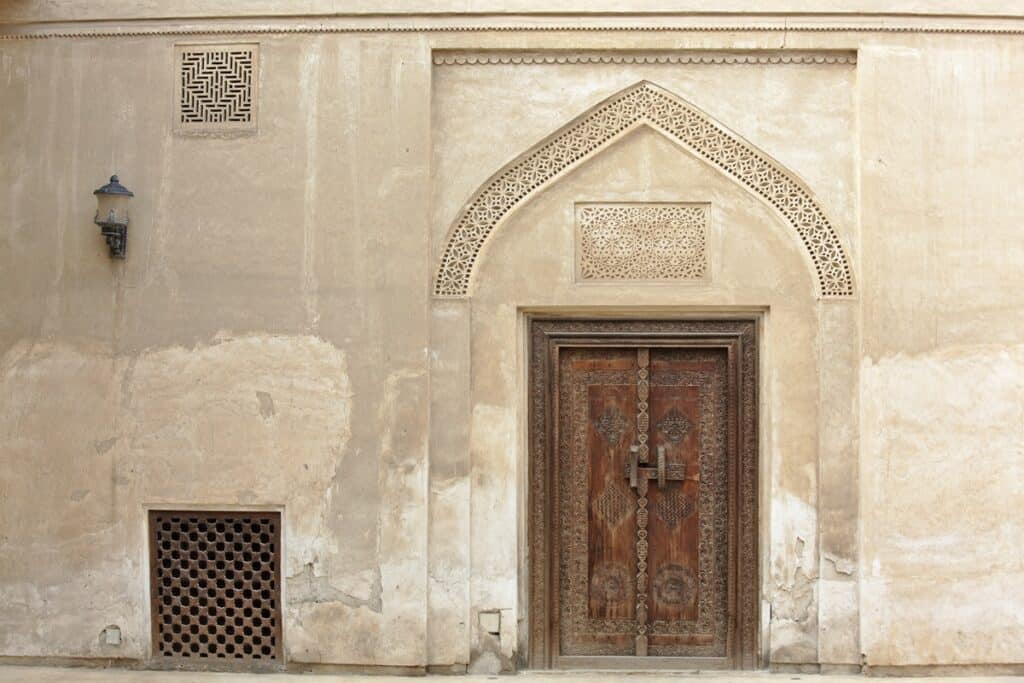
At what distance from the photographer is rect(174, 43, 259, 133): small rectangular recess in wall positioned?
5.47 m

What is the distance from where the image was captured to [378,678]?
5328mm

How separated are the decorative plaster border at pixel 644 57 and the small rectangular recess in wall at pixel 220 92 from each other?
89 cm

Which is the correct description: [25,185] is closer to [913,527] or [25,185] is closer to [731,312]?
[731,312]

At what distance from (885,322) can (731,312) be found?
69cm

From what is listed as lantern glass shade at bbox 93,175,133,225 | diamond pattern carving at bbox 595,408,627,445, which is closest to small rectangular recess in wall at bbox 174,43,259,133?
lantern glass shade at bbox 93,175,133,225

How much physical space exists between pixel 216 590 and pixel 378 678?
0.87 meters

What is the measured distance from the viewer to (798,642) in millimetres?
5383

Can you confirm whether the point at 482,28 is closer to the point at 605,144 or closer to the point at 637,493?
the point at 605,144

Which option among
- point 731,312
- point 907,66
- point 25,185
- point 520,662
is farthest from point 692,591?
point 25,185

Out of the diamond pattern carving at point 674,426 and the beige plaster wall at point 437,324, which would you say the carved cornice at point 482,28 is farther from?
the diamond pattern carving at point 674,426

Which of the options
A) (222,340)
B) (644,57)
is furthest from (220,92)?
(644,57)

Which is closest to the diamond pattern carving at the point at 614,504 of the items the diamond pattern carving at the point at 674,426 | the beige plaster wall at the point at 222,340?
the diamond pattern carving at the point at 674,426

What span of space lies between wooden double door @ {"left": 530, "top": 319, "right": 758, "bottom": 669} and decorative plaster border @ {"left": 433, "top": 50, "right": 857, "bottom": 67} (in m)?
1.22

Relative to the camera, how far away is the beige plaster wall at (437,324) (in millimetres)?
5277
